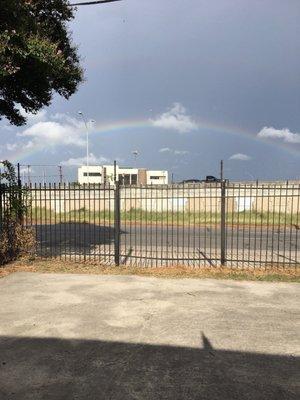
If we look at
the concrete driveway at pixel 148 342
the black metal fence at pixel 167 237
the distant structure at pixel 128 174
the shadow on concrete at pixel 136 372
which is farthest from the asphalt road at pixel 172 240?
the distant structure at pixel 128 174

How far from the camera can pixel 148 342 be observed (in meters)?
5.76

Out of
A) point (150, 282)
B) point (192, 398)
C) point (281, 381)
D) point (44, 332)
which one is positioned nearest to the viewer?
point (192, 398)

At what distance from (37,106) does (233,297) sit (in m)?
7.17

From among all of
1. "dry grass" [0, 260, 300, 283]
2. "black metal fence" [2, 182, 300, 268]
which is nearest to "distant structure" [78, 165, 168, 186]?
"black metal fence" [2, 182, 300, 268]

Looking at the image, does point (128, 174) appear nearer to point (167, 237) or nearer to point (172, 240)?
point (167, 237)

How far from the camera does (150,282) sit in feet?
30.8

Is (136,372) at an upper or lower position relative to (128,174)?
lower

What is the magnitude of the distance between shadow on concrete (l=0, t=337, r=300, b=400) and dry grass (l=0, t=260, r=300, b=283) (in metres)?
4.47

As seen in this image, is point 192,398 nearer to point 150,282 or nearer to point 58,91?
point 150,282

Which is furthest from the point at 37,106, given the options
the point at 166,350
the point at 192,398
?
the point at 192,398

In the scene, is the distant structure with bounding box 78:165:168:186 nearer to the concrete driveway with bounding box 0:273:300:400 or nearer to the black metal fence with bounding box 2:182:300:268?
the black metal fence with bounding box 2:182:300:268

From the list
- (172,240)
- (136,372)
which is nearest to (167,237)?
(172,240)

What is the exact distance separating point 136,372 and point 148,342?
0.88 metres

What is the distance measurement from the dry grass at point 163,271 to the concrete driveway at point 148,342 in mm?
1048
